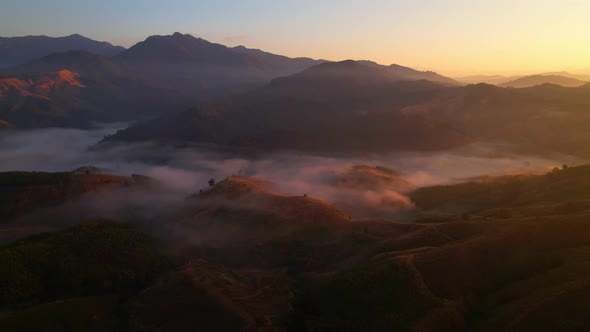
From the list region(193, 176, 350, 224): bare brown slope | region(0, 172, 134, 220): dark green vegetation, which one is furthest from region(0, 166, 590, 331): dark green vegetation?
region(0, 172, 134, 220): dark green vegetation

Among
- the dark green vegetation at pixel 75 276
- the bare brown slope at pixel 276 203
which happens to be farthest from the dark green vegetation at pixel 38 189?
the dark green vegetation at pixel 75 276

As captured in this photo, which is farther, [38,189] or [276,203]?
[38,189]

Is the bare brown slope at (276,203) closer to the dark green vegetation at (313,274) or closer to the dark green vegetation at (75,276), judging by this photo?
the dark green vegetation at (313,274)

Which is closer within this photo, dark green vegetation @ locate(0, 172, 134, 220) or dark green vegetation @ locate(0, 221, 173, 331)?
dark green vegetation @ locate(0, 221, 173, 331)

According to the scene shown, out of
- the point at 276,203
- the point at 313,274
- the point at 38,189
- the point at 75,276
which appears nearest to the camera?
the point at 313,274

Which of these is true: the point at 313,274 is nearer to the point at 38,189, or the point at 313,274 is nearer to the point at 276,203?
the point at 276,203

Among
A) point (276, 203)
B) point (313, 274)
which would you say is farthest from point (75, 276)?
point (276, 203)

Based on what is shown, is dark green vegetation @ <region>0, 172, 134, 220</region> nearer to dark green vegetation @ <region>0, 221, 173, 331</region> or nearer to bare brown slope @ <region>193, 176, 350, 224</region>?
bare brown slope @ <region>193, 176, 350, 224</region>

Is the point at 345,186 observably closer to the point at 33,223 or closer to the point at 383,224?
the point at 383,224

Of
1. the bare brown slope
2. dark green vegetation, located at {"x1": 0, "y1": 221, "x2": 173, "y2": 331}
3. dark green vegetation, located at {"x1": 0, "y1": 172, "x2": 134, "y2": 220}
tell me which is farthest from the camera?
dark green vegetation, located at {"x1": 0, "y1": 172, "x2": 134, "y2": 220}
